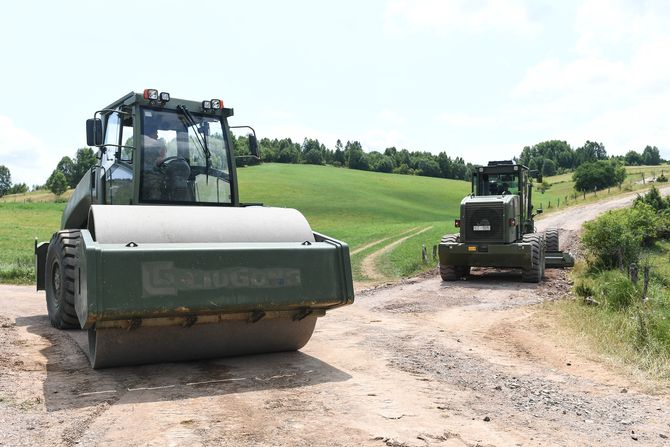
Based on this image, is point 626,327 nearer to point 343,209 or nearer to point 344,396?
point 344,396

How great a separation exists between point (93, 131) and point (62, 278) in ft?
8.41

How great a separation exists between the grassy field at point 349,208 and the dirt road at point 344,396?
42.5 feet

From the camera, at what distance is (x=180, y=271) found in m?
6.50

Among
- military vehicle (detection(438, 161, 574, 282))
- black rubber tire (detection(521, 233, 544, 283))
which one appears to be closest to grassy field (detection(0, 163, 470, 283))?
military vehicle (detection(438, 161, 574, 282))

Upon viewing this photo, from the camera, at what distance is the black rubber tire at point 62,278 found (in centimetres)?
736

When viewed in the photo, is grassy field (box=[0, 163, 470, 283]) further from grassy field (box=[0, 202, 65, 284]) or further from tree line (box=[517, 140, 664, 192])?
tree line (box=[517, 140, 664, 192])

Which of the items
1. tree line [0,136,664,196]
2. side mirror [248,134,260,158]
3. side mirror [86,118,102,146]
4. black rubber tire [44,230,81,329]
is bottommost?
black rubber tire [44,230,81,329]

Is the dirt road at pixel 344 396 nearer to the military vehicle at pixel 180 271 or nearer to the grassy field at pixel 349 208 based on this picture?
the military vehicle at pixel 180 271

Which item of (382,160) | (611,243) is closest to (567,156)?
(382,160)

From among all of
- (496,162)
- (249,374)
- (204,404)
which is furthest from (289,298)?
(496,162)

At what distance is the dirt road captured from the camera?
5223mm

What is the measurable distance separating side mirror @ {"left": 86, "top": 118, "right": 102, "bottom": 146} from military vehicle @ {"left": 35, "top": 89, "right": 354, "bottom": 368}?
17.0 inches

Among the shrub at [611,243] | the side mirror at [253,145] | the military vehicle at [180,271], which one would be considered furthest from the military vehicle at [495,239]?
the military vehicle at [180,271]

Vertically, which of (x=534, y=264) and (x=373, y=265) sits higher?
(x=534, y=264)
